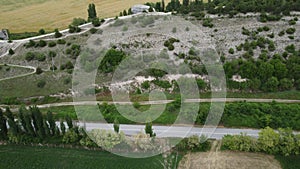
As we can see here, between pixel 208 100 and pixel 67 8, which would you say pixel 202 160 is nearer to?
pixel 208 100

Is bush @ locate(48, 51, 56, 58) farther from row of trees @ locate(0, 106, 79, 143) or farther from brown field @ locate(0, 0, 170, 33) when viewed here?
brown field @ locate(0, 0, 170, 33)

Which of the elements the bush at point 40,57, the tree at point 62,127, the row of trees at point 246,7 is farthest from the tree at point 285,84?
the bush at point 40,57

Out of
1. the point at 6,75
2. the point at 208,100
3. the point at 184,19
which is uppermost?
the point at 184,19

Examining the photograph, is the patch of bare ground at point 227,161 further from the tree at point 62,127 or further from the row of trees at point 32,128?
the tree at point 62,127

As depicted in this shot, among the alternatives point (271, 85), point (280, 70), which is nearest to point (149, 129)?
point (271, 85)

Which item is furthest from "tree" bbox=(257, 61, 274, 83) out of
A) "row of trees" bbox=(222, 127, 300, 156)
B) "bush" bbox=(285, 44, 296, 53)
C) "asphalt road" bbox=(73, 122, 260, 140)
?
"row of trees" bbox=(222, 127, 300, 156)

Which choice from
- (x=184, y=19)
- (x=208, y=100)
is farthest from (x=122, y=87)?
(x=184, y=19)
